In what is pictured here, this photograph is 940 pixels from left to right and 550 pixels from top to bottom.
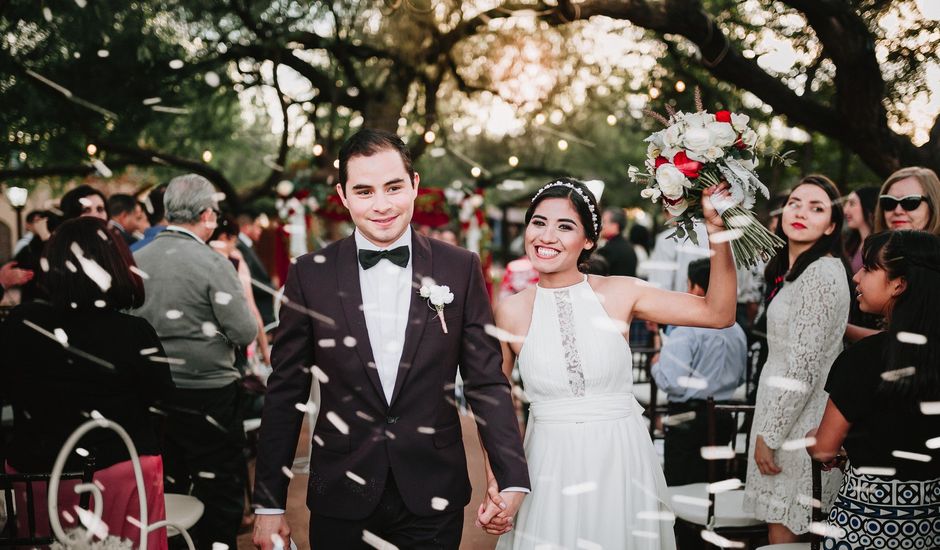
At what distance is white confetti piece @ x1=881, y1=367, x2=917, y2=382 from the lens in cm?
197

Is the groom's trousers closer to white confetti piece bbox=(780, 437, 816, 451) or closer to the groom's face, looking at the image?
the groom's face

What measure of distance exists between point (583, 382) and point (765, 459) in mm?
881

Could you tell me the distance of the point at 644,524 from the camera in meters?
2.30

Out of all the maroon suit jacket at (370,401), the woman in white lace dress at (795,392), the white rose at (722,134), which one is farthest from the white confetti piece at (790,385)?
the maroon suit jacket at (370,401)

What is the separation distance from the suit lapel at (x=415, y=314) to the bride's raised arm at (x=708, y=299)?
77 cm

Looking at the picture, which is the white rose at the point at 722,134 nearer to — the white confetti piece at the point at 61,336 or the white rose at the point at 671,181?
the white rose at the point at 671,181

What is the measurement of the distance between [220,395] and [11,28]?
561cm

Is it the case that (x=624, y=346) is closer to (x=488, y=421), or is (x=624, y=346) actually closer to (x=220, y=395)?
(x=488, y=421)

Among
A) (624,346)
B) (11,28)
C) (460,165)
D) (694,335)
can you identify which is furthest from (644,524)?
(460,165)

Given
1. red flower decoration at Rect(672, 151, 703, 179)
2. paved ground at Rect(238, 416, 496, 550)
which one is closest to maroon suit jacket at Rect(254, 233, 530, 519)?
red flower decoration at Rect(672, 151, 703, 179)

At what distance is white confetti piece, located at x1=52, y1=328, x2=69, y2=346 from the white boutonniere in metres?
1.24

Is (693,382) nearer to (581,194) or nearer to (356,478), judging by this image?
(581,194)

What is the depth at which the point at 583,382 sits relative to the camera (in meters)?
2.38

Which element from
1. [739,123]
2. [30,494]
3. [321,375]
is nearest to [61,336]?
[30,494]
